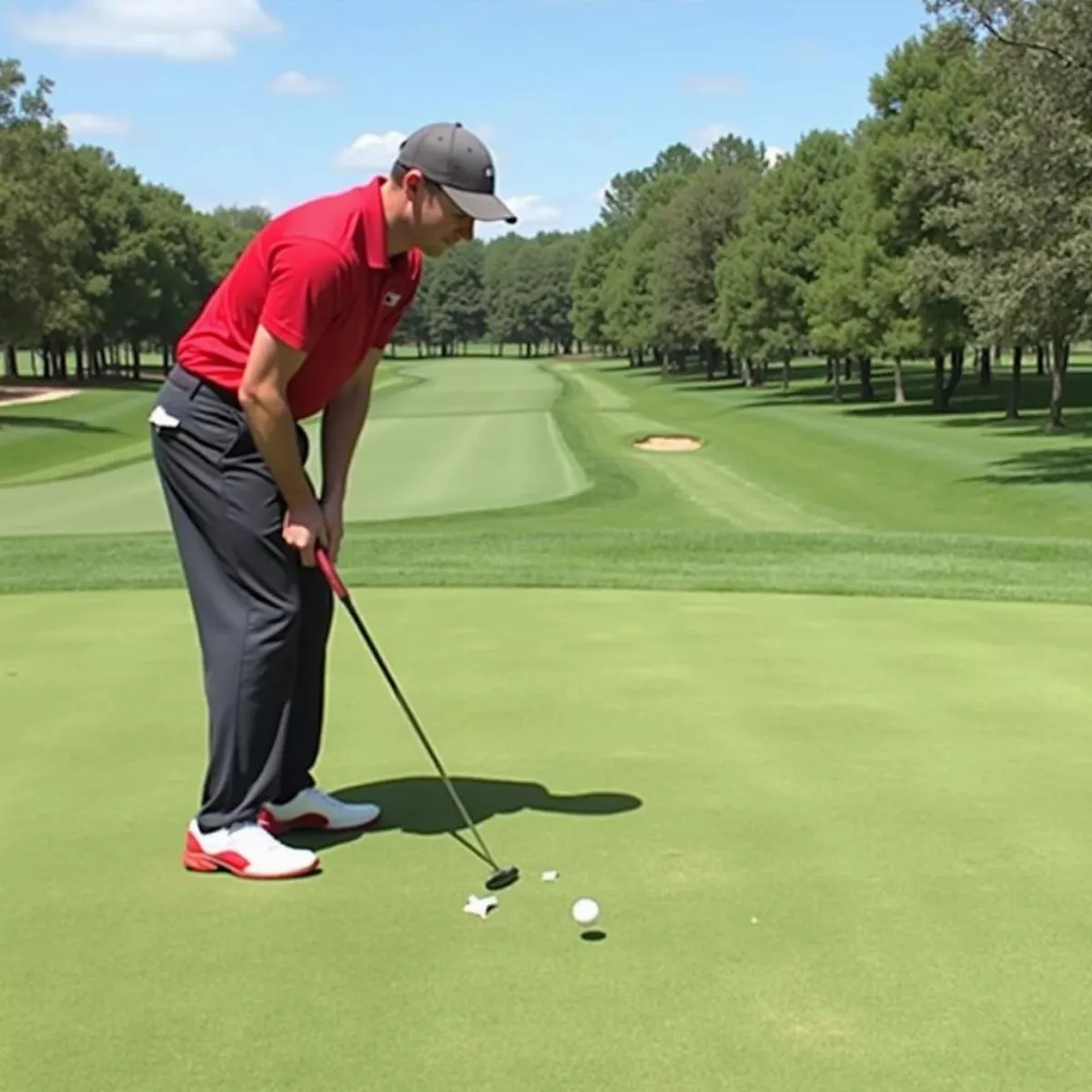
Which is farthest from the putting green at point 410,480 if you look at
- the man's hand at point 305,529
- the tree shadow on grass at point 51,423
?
the man's hand at point 305,529

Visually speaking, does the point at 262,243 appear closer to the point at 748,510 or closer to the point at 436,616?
the point at 436,616

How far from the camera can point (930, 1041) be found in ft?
8.45

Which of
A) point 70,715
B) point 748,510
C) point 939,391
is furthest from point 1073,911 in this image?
point 939,391

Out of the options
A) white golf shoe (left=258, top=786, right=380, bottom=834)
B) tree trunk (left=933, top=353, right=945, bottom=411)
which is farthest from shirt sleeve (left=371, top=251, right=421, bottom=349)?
tree trunk (left=933, top=353, right=945, bottom=411)

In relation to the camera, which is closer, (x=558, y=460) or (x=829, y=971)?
(x=829, y=971)

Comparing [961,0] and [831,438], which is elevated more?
[961,0]

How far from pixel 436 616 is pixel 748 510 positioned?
16046mm

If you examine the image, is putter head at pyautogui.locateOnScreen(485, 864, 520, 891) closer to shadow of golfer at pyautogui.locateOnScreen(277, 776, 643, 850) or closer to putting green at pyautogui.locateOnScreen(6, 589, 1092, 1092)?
putting green at pyautogui.locateOnScreen(6, 589, 1092, 1092)

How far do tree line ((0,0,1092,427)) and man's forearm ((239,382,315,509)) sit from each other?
13311 mm

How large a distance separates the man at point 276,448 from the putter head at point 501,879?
1.67 ft

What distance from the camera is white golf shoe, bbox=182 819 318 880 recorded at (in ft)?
11.9

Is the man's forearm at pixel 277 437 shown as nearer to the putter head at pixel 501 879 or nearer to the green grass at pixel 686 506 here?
the putter head at pixel 501 879

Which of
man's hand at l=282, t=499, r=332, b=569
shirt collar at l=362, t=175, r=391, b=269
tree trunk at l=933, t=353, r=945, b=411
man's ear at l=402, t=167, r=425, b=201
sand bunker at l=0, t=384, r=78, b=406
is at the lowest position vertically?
sand bunker at l=0, t=384, r=78, b=406

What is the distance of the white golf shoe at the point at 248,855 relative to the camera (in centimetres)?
361
